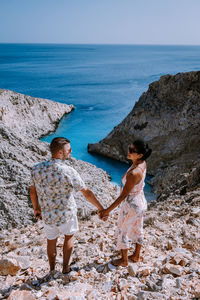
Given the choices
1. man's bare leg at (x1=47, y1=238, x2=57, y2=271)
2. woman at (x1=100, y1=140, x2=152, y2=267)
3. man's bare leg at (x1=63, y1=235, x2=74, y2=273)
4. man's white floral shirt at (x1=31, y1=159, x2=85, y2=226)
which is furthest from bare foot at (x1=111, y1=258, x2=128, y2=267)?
man's white floral shirt at (x1=31, y1=159, x2=85, y2=226)

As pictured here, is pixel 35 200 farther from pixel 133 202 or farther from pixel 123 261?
pixel 123 261

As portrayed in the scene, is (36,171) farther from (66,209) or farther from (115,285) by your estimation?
(115,285)

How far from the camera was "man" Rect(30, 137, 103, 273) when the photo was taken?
118 inches

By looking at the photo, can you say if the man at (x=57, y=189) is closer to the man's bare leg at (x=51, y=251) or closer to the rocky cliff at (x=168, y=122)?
the man's bare leg at (x=51, y=251)

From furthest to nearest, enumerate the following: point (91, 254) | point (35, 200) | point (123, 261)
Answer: point (91, 254)
point (123, 261)
point (35, 200)

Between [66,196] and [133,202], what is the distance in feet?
3.06

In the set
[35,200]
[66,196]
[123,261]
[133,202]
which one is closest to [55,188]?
[66,196]

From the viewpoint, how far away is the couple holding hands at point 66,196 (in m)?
3.02

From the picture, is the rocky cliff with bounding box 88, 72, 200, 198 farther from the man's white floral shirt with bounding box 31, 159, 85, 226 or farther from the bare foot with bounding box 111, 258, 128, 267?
the man's white floral shirt with bounding box 31, 159, 85, 226

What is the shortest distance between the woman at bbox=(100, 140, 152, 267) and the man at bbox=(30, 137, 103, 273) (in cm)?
50

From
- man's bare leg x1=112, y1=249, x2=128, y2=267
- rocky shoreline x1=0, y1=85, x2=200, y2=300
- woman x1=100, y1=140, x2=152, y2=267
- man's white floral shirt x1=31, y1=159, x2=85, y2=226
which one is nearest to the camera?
man's white floral shirt x1=31, y1=159, x2=85, y2=226

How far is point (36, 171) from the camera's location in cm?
302

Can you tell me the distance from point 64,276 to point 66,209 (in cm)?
104

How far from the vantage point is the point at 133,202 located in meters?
3.47
